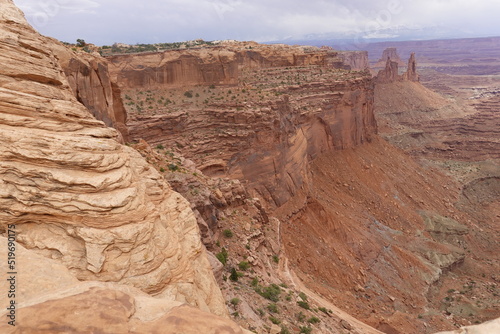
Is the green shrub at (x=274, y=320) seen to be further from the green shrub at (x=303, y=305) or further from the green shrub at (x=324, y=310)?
the green shrub at (x=324, y=310)

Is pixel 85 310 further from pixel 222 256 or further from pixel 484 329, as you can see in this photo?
pixel 222 256

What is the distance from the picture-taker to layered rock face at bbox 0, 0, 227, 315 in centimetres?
775

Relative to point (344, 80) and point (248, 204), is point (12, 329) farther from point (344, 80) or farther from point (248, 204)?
point (344, 80)

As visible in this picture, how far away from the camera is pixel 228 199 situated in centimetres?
2261

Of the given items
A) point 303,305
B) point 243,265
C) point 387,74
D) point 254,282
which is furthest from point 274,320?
point 387,74

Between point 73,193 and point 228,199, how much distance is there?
49.1 feet

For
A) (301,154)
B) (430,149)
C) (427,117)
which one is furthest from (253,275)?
(427,117)

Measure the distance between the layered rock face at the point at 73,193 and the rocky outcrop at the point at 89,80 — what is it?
395 centimetres

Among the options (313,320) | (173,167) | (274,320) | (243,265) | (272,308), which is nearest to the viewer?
(274,320)

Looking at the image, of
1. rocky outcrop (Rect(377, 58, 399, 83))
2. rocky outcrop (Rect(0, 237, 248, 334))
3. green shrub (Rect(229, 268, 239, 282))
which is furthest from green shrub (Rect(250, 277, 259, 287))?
rocky outcrop (Rect(377, 58, 399, 83))

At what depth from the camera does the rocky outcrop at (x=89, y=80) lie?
550 inches

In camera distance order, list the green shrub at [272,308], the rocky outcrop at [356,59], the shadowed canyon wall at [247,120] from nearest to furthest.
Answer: the green shrub at [272,308] → the shadowed canyon wall at [247,120] → the rocky outcrop at [356,59]

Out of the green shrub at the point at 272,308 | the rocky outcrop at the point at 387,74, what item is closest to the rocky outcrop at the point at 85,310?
the green shrub at the point at 272,308

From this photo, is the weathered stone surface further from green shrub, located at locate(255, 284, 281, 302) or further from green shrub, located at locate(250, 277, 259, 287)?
green shrub, located at locate(250, 277, 259, 287)
